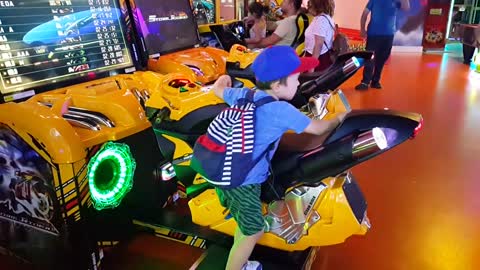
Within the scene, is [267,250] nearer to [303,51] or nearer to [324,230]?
[324,230]

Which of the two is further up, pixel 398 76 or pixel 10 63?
pixel 10 63

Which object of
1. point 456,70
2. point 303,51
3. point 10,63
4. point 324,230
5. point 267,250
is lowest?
point 456,70

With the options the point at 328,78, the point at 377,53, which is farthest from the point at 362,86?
the point at 328,78

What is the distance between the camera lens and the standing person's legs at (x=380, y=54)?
5844 mm

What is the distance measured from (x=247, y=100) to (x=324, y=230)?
22.6 inches

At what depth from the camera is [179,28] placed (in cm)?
292

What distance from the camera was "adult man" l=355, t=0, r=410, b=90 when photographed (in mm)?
5707

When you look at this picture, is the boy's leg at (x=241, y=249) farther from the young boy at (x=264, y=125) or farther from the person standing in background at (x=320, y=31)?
the person standing in background at (x=320, y=31)

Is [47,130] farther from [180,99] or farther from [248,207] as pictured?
[248,207]

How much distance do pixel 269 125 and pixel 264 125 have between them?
0.02 m

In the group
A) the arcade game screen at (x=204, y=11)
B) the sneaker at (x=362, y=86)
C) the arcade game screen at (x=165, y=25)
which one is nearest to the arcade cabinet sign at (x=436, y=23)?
the sneaker at (x=362, y=86)

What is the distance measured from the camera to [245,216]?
1.56 metres

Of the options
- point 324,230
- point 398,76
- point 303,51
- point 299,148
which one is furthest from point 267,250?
point 398,76

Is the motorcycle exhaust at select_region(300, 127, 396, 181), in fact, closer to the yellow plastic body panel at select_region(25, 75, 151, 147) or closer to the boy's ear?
the boy's ear
